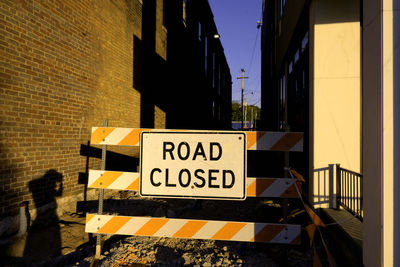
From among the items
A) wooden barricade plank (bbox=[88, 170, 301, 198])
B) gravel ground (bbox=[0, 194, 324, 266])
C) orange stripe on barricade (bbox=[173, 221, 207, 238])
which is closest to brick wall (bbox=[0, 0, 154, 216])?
gravel ground (bbox=[0, 194, 324, 266])

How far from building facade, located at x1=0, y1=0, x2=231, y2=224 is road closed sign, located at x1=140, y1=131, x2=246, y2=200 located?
279cm

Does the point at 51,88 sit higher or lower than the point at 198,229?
higher

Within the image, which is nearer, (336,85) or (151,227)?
(151,227)

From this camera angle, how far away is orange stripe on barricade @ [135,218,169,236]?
297 cm

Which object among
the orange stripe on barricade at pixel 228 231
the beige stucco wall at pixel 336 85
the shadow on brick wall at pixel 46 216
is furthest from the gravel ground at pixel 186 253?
the beige stucco wall at pixel 336 85

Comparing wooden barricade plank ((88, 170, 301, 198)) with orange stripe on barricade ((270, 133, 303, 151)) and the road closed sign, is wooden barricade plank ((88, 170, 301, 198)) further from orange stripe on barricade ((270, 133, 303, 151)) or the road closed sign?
orange stripe on barricade ((270, 133, 303, 151))

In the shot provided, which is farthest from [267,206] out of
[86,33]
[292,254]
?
[86,33]

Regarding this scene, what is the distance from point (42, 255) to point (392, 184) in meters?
4.33

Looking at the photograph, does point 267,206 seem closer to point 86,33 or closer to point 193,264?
point 193,264

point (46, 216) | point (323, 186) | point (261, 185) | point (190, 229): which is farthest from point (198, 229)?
point (46, 216)

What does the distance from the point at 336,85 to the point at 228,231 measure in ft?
11.2

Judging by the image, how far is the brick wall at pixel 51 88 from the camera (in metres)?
4.11

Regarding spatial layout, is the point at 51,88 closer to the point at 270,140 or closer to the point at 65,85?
the point at 65,85

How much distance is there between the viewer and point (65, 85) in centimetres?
530
